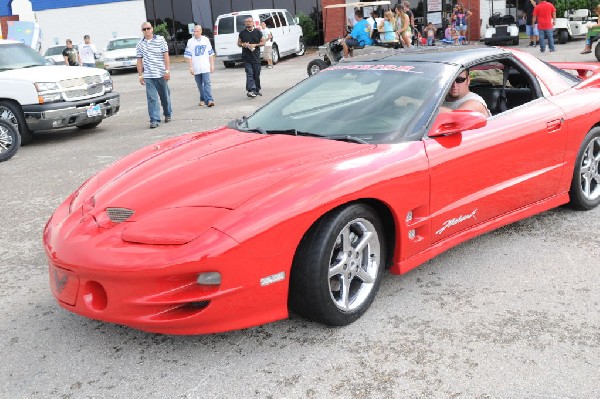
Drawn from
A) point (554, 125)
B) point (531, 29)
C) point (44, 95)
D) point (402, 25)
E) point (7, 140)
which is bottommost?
point (7, 140)

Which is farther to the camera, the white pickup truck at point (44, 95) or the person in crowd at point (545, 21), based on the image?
the person in crowd at point (545, 21)

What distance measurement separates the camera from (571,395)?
2.68 meters

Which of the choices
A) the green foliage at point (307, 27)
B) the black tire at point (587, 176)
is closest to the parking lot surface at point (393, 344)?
the black tire at point (587, 176)

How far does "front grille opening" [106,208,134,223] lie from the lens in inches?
127

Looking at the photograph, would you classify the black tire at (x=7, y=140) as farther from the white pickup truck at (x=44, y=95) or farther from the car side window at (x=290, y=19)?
the car side window at (x=290, y=19)

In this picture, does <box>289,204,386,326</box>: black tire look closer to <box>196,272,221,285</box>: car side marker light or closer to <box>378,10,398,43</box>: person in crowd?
<box>196,272,221,285</box>: car side marker light

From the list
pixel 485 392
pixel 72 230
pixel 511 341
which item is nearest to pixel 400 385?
pixel 485 392

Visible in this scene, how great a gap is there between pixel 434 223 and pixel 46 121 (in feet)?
26.3

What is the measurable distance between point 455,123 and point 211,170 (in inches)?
55.8

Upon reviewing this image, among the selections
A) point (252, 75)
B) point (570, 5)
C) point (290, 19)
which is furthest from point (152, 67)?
point (570, 5)

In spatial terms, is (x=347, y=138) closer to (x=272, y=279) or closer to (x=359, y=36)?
(x=272, y=279)

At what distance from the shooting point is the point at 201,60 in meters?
13.2

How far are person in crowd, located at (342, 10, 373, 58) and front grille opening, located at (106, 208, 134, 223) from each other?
43.2ft

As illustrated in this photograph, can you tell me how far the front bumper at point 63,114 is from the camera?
1002cm
